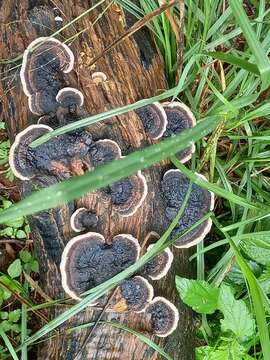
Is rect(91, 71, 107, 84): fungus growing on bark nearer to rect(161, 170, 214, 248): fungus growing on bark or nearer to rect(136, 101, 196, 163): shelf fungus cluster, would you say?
rect(136, 101, 196, 163): shelf fungus cluster

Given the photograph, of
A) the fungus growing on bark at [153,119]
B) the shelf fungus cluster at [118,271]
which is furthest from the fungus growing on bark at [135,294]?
the fungus growing on bark at [153,119]

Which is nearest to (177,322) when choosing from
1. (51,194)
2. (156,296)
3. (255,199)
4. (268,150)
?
(156,296)

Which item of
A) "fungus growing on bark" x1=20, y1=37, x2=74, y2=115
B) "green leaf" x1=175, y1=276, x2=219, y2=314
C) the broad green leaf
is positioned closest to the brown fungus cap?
"fungus growing on bark" x1=20, y1=37, x2=74, y2=115

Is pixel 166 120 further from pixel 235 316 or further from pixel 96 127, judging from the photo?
pixel 235 316

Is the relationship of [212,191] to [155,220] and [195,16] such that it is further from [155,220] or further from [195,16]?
[195,16]

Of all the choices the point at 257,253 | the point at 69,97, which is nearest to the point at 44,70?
the point at 69,97

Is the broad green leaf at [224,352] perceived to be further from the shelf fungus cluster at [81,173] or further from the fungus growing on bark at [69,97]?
the fungus growing on bark at [69,97]
